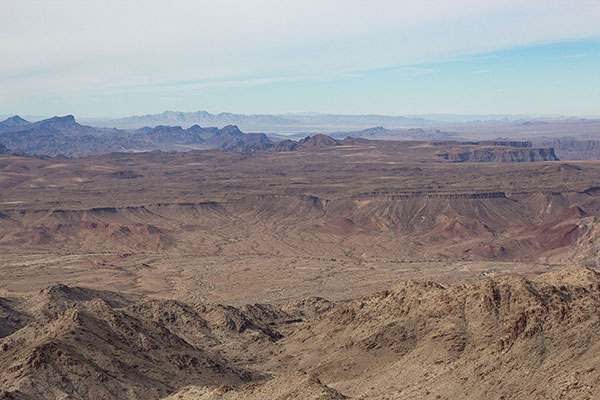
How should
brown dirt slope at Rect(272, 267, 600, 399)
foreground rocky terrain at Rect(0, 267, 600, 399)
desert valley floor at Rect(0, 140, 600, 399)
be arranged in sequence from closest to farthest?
brown dirt slope at Rect(272, 267, 600, 399)
foreground rocky terrain at Rect(0, 267, 600, 399)
desert valley floor at Rect(0, 140, 600, 399)

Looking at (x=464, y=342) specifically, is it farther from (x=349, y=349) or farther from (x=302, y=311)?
(x=302, y=311)

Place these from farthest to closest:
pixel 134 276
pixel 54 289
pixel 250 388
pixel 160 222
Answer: pixel 160 222, pixel 134 276, pixel 54 289, pixel 250 388

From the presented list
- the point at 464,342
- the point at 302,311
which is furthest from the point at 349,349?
the point at 302,311

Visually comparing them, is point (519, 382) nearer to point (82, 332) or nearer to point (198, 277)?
point (82, 332)

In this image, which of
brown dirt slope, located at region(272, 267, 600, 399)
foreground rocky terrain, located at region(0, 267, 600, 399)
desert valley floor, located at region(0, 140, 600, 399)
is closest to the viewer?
brown dirt slope, located at region(272, 267, 600, 399)

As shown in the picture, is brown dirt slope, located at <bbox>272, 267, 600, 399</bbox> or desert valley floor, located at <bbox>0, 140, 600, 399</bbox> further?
desert valley floor, located at <bbox>0, 140, 600, 399</bbox>

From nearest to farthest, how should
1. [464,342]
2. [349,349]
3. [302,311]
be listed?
1. [464,342]
2. [349,349]
3. [302,311]

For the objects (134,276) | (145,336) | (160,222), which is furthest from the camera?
(160,222)

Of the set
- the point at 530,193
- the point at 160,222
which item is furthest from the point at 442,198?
the point at 160,222
